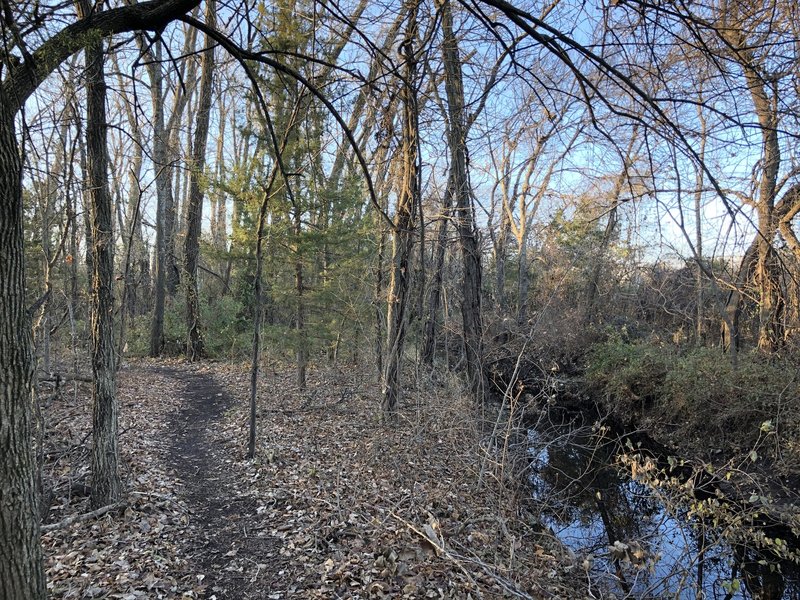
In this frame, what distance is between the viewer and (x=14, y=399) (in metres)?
2.07

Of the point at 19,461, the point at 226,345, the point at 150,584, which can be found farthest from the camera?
the point at 226,345

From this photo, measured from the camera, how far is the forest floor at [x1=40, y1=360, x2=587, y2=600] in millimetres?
4031

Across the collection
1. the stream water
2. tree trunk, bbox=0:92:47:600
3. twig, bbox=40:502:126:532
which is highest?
tree trunk, bbox=0:92:47:600

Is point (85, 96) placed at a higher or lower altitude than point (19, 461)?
higher

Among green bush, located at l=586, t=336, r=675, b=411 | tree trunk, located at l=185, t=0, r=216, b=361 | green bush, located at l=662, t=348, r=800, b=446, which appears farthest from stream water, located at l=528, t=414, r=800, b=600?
tree trunk, located at l=185, t=0, r=216, b=361

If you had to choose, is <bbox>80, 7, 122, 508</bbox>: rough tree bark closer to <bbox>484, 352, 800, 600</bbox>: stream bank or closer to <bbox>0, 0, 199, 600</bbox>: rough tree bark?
<bbox>0, 0, 199, 600</bbox>: rough tree bark

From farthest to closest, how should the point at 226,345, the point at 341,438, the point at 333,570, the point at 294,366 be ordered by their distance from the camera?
1. the point at 226,345
2. the point at 294,366
3. the point at 341,438
4. the point at 333,570

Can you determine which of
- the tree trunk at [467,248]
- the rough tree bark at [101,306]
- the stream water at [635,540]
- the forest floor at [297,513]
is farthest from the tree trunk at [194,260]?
the stream water at [635,540]

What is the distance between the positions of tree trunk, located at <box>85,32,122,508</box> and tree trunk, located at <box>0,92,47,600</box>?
2527mm

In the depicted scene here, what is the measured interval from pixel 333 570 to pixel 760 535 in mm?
4074

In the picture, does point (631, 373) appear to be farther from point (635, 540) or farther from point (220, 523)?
point (220, 523)

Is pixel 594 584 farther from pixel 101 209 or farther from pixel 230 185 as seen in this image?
pixel 230 185

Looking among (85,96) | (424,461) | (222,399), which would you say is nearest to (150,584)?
(424,461)

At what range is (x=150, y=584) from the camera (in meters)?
3.75
